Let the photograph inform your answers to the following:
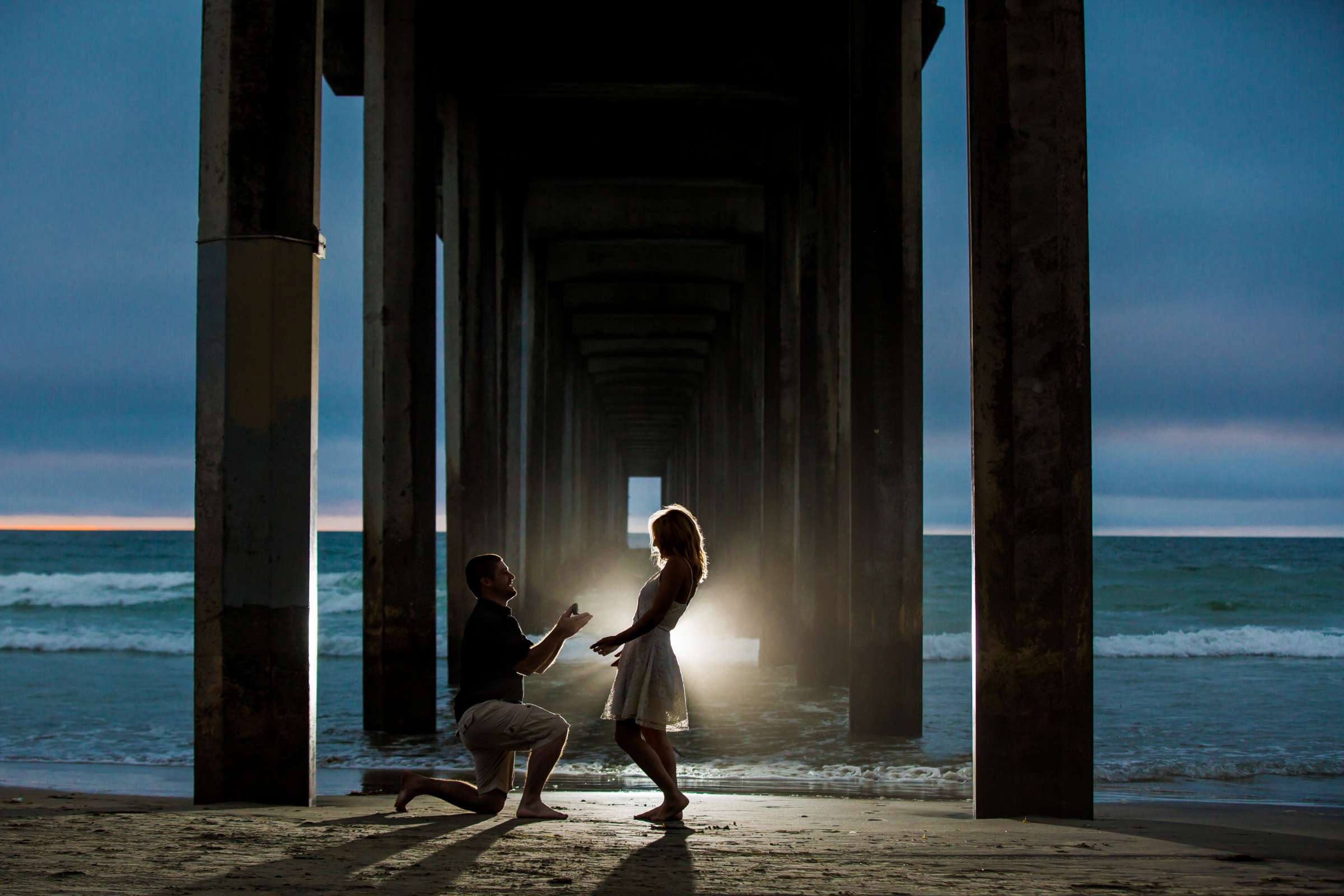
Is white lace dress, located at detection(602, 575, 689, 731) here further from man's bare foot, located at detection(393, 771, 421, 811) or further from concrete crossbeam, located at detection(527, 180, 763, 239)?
concrete crossbeam, located at detection(527, 180, 763, 239)

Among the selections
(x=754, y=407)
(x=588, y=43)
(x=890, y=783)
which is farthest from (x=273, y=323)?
(x=754, y=407)

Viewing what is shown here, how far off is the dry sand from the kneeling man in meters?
0.12

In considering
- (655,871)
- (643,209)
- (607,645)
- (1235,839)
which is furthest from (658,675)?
(643,209)

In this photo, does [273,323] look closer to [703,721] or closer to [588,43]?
[703,721]

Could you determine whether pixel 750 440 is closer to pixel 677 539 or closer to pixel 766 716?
pixel 766 716

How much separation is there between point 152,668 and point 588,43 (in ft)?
29.5

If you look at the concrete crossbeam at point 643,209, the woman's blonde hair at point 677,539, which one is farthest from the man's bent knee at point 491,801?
the concrete crossbeam at point 643,209

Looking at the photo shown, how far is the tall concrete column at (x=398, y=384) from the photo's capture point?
791 centimetres

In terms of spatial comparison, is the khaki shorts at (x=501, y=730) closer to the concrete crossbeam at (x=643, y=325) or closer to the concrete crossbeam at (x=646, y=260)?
the concrete crossbeam at (x=646, y=260)

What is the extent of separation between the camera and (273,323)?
4.85 m

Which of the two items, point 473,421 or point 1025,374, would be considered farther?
point 473,421

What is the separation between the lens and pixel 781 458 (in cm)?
1283

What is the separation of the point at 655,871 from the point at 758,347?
14.8 metres

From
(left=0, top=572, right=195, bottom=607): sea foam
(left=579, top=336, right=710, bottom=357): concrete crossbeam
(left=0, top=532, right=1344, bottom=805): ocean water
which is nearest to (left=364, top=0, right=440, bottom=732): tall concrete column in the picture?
(left=0, top=532, right=1344, bottom=805): ocean water
